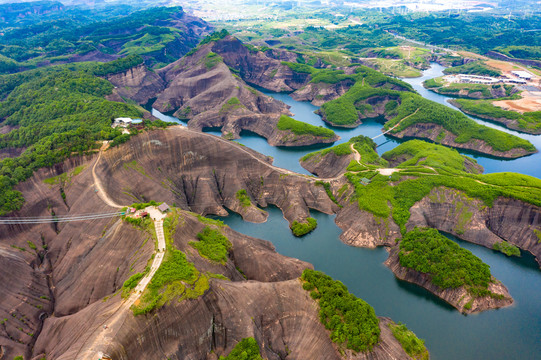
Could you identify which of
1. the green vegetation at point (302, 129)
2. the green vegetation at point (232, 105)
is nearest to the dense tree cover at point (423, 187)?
the green vegetation at point (302, 129)

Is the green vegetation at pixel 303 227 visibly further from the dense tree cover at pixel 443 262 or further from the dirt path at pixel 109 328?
the dirt path at pixel 109 328

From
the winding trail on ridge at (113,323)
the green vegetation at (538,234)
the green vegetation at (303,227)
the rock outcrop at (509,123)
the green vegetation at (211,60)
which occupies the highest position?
the green vegetation at (211,60)

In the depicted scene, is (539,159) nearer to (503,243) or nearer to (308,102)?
(503,243)

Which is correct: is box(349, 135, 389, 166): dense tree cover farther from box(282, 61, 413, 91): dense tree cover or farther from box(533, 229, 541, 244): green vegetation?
box(282, 61, 413, 91): dense tree cover

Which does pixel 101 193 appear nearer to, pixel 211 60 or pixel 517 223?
pixel 517 223

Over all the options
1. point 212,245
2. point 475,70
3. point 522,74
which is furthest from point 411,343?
point 475,70

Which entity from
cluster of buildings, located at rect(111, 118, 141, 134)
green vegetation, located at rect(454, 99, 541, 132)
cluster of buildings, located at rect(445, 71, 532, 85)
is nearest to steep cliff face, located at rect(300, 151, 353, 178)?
cluster of buildings, located at rect(111, 118, 141, 134)
